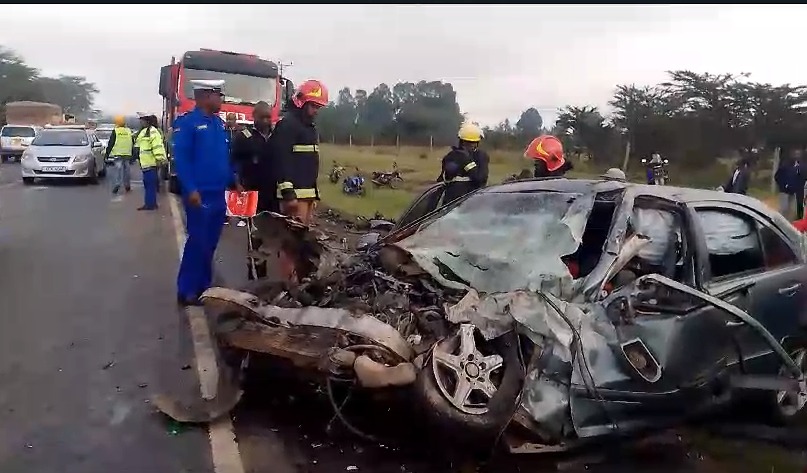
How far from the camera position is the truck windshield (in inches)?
658

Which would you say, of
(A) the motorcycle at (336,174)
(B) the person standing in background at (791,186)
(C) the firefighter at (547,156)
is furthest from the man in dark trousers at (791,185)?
(A) the motorcycle at (336,174)

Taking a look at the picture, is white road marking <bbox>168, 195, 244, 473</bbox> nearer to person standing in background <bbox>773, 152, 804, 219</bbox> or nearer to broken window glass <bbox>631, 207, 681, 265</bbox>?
broken window glass <bbox>631, 207, 681, 265</bbox>

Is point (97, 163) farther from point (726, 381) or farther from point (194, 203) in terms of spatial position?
point (726, 381)

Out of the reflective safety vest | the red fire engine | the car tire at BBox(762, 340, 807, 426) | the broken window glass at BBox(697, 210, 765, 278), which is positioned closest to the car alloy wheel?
the broken window glass at BBox(697, 210, 765, 278)

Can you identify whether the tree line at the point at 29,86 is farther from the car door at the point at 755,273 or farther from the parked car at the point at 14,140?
the car door at the point at 755,273

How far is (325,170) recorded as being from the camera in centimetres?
2686

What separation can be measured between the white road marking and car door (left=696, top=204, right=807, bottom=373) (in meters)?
2.69

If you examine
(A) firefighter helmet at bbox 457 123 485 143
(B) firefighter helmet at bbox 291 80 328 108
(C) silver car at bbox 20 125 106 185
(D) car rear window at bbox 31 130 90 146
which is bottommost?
(C) silver car at bbox 20 125 106 185

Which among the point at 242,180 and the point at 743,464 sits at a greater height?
the point at 242,180

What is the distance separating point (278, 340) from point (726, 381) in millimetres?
2421

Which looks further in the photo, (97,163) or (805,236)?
(97,163)

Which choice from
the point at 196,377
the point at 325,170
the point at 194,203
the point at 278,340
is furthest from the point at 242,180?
the point at 325,170

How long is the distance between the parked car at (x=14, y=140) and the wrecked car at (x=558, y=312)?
1298 inches

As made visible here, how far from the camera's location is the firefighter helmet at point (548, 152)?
709cm
